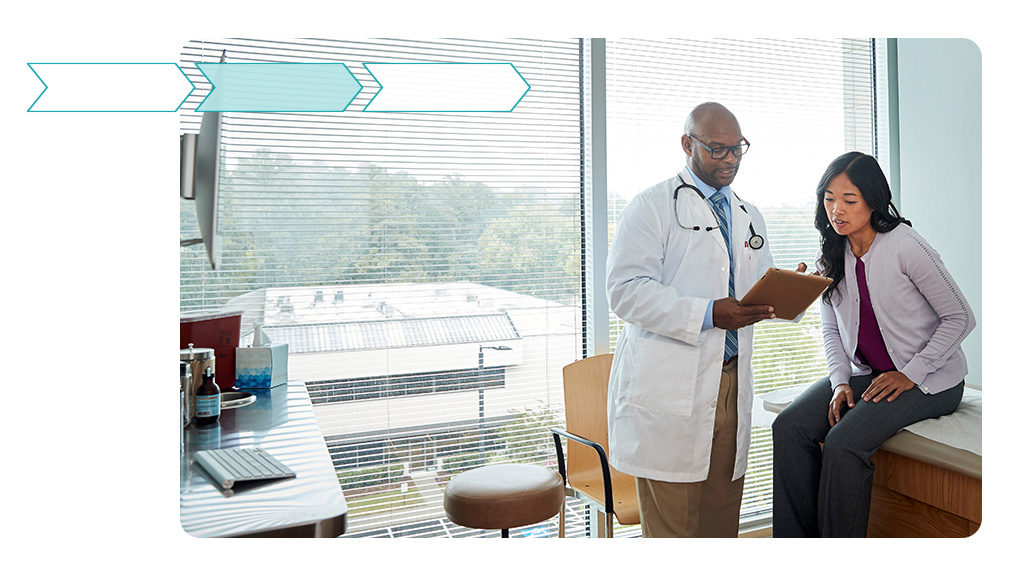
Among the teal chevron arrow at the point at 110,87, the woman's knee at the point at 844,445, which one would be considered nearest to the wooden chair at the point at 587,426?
the woman's knee at the point at 844,445

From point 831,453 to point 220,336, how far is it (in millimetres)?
1707

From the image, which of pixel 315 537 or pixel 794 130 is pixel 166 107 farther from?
pixel 794 130

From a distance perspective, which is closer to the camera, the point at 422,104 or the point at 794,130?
the point at 422,104

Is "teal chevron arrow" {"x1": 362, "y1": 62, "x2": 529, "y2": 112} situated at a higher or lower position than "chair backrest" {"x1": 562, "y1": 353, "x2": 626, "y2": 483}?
higher

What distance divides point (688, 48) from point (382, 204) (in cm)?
129

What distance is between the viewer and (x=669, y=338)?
1.62 metres

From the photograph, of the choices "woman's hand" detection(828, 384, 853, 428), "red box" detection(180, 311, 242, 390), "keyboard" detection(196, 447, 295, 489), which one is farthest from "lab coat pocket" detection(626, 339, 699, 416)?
"red box" detection(180, 311, 242, 390)

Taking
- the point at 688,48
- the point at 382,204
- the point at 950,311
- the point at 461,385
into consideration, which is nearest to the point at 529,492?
the point at 461,385

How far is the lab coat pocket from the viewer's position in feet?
5.25

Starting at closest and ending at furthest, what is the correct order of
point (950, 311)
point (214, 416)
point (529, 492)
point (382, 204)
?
point (214, 416) → point (950, 311) → point (529, 492) → point (382, 204)

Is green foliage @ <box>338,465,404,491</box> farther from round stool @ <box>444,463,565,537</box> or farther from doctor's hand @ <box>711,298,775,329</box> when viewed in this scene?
Result: doctor's hand @ <box>711,298,775,329</box>

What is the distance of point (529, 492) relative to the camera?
175cm

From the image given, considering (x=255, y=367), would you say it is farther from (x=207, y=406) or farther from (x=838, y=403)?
(x=838, y=403)

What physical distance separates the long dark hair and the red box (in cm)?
171
